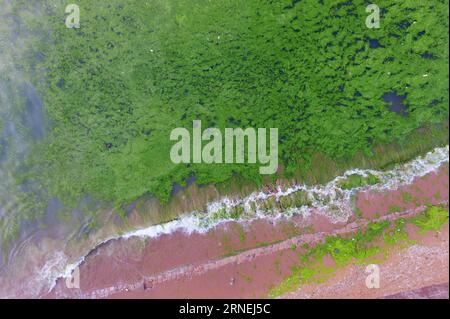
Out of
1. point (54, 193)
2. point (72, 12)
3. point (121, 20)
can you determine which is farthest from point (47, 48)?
point (54, 193)

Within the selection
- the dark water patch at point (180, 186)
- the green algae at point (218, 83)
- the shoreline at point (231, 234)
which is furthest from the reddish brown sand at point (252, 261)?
the green algae at point (218, 83)

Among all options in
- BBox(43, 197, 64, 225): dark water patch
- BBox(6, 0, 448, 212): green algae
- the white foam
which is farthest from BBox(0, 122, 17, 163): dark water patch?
the white foam

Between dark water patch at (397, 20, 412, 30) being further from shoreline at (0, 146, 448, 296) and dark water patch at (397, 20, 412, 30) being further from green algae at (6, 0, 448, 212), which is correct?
shoreline at (0, 146, 448, 296)

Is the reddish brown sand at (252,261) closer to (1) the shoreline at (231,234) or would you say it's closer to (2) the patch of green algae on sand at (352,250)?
(1) the shoreline at (231,234)

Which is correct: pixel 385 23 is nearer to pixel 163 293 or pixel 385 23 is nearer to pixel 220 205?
pixel 220 205

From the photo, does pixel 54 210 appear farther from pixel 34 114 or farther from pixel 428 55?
pixel 428 55

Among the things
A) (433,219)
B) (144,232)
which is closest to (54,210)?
(144,232)
